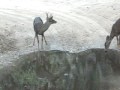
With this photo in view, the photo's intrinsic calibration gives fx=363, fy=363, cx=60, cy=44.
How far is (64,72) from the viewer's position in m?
9.17

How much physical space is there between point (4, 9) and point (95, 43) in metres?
4.77

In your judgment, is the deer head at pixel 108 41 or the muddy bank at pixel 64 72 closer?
the muddy bank at pixel 64 72

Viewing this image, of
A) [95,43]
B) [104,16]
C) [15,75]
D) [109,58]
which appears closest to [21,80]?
[15,75]

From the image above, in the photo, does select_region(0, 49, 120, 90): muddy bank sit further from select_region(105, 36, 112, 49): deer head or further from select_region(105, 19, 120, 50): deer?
select_region(105, 19, 120, 50): deer

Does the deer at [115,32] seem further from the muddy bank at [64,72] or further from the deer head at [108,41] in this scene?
the muddy bank at [64,72]

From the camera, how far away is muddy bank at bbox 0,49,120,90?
28.6 feet

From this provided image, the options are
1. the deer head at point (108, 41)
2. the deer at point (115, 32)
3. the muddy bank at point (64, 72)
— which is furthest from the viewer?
the deer at point (115, 32)

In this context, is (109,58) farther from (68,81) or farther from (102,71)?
(68,81)

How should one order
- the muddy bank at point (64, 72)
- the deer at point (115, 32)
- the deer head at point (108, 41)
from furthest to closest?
the deer at point (115, 32), the deer head at point (108, 41), the muddy bank at point (64, 72)

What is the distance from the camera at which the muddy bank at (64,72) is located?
8703 millimetres

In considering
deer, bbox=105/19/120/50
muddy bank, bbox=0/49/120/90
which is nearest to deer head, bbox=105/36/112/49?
deer, bbox=105/19/120/50

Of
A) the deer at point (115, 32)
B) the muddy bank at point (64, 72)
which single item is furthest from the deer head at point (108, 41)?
the muddy bank at point (64, 72)

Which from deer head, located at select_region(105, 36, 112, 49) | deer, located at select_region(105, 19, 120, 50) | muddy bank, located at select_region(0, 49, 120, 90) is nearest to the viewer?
muddy bank, located at select_region(0, 49, 120, 90)

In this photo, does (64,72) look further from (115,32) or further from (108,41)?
(115,32)
